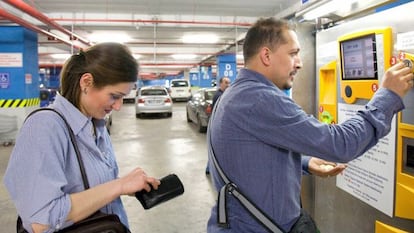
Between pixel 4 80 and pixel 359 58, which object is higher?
pixel 4 80

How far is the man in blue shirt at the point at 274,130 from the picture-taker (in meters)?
1.26

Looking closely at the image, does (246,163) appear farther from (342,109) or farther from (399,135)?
(342,109)

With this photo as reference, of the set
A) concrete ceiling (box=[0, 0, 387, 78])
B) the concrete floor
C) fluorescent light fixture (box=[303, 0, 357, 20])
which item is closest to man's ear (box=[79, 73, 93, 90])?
fluorescent light fixture (box=[303, 0, 357, 20])

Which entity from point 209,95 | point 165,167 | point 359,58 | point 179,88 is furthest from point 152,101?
point 359,58

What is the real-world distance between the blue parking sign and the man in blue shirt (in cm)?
896

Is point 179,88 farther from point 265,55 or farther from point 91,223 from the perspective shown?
point 91,223

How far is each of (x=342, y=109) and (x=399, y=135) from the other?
49 cm

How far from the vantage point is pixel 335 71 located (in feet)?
7.12

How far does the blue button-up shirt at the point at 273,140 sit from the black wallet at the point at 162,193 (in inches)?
8.3

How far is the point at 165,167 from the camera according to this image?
6.57 metres

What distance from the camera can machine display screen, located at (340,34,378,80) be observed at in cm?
176

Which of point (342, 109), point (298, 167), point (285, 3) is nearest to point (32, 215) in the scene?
point (298, 167)

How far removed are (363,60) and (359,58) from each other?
50 mm

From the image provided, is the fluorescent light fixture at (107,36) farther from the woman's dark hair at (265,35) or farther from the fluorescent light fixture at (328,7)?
the woman's dark hair at (265,35)
